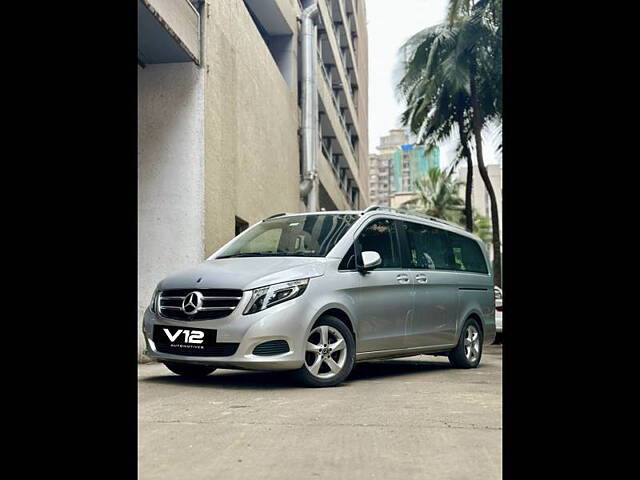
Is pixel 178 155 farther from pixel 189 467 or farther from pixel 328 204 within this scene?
pixel 328 204

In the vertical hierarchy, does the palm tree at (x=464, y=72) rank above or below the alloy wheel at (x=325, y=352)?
above

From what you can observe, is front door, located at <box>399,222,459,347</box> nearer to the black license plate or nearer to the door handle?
the door handle

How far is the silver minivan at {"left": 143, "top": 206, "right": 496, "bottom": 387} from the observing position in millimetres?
7219

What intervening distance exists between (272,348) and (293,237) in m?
1.54

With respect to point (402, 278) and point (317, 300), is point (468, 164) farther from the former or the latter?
point (317, 300)

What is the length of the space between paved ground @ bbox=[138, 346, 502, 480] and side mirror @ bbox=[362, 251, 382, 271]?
3.60 ft

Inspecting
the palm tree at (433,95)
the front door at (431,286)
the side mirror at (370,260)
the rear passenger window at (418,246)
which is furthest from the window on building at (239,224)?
the palm tree at (433,95)

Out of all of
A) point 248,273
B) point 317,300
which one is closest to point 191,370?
point 248,273

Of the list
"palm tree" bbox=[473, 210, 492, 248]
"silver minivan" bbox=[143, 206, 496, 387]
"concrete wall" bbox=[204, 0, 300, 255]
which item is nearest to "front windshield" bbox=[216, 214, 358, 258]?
"silver minivan" bbox=[143, 206, 496, 387]

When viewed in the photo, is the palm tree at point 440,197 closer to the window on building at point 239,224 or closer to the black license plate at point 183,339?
the window on building at point 239,224

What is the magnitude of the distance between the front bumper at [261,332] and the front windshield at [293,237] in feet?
2.96

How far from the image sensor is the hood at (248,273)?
734 centimetres

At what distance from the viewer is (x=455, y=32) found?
25.0 metres
